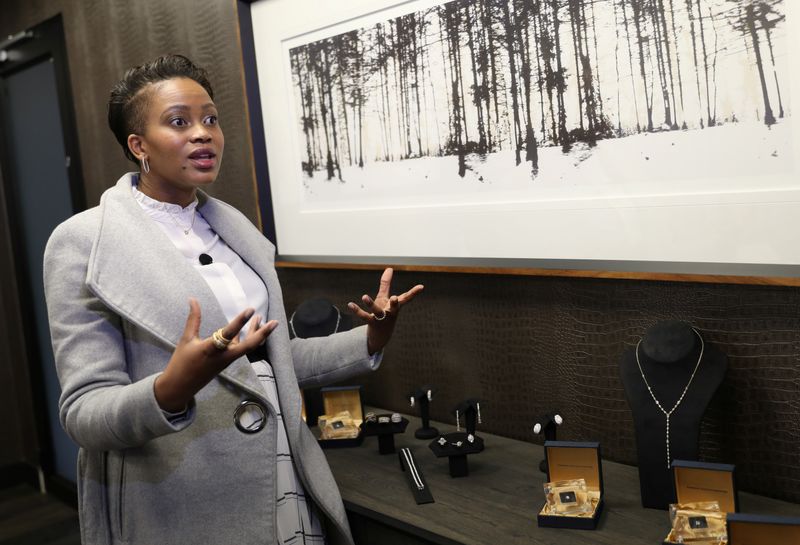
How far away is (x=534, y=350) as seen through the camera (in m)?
1.95

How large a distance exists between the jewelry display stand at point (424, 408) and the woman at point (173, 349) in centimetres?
40

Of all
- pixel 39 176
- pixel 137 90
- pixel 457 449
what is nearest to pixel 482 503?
→ pixel 457 449

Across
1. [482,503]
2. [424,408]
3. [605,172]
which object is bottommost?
[482,503]

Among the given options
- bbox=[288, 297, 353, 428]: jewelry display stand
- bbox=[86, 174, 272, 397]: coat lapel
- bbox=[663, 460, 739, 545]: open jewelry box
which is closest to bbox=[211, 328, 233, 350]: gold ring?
bbox=[86, 174, 272, 397]: coat lapel

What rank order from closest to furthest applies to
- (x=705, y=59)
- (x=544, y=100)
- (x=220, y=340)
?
(x=220, y=340)
(x=705, y=59)
(x=544, y=100)

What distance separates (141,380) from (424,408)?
947 millimetres

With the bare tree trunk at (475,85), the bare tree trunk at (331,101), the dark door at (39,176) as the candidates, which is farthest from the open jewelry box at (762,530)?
the dark door at (39,176)

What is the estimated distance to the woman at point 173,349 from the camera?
1373mm

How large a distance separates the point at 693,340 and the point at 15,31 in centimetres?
366

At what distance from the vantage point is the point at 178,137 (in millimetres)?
1484

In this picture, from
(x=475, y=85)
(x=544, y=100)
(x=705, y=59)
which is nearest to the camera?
(x=705, y=59)

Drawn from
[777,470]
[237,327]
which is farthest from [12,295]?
[777,470]

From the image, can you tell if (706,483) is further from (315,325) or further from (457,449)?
(315,325)

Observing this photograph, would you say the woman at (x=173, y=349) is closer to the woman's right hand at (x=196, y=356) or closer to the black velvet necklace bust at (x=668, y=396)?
the woman's right hand at (x=196, y=356)
